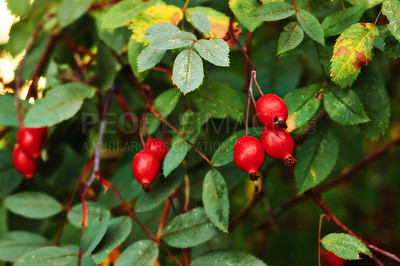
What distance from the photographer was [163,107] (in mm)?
1156

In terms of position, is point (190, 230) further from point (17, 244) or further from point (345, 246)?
point (17, 244)

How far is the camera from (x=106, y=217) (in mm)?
1017

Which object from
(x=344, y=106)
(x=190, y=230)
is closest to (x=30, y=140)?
(x=190, y=230)

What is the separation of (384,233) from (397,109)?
3.28 ft

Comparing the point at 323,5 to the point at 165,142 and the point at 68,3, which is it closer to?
the point at 165,142

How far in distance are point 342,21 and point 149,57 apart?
50 centimetres

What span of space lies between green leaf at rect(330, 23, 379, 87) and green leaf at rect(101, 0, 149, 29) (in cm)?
59

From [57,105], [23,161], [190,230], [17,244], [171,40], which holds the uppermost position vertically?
[171,40]

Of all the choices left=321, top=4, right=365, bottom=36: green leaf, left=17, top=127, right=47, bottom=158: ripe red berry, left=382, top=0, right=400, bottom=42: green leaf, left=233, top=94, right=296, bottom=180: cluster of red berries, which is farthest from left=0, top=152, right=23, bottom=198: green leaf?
left=382, top=0, right=400, bottom=42: green leaf

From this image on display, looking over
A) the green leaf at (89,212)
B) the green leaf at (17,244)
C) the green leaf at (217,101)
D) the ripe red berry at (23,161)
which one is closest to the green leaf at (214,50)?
the green leaf at (217,101)

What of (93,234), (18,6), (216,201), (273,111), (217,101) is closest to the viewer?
(273,111)

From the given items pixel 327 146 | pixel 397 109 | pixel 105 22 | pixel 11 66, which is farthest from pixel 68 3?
pixel 397 109

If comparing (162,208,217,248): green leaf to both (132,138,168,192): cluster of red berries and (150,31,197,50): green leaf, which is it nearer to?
(132,138,168,192): cluster of red berries

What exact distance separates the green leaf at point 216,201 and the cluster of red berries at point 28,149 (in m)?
0.64
